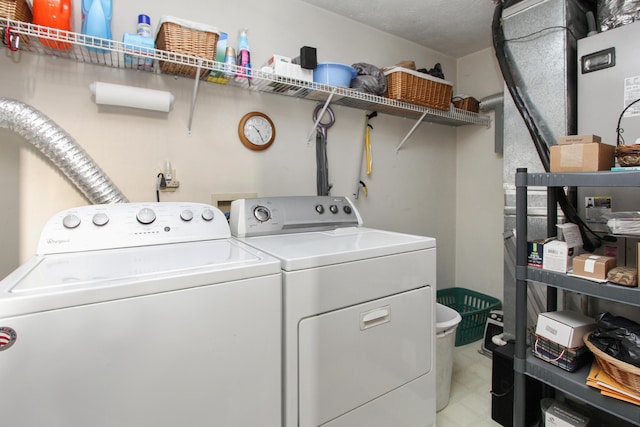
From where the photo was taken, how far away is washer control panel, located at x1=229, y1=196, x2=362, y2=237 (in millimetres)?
1504

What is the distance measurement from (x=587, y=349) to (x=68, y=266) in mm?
1986

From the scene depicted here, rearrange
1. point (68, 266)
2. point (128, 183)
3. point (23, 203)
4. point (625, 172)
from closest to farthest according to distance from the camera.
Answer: point (68, 266) < point (625, 172) < point (23, 203) < point (128, 183)

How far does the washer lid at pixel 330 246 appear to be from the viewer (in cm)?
108

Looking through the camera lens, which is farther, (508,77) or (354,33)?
(354,33)

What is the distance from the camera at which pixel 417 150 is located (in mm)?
2848

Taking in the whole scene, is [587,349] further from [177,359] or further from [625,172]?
[177,359]

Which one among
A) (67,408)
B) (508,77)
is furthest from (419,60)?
(67,408)

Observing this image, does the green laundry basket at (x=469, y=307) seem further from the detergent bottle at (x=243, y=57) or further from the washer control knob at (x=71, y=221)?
the washer control knob at (x=71, y=221)

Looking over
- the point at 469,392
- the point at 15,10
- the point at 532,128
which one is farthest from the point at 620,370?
the point at 15,10

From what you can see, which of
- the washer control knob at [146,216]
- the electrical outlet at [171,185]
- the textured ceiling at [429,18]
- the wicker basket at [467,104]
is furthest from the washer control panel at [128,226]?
the wicker basket at [467,104]

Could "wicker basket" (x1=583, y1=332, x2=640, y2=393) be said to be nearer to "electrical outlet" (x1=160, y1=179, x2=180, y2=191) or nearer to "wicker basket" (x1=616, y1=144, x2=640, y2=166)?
"wicker basket" (x1=616, y1=144, x2=640, y2=166)

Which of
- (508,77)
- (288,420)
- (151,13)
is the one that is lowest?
(288,420)

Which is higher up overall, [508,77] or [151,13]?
[151,13]

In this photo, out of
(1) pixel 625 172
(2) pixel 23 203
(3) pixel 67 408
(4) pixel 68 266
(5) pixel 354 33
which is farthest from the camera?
(5) pixel 354 33
